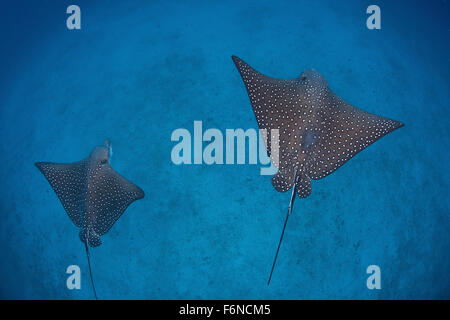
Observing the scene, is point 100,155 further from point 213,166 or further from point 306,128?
point 306,128

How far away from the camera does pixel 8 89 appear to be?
285cm

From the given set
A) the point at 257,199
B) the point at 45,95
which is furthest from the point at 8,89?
the point at 257,199

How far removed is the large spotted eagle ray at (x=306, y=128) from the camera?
6.68 feet

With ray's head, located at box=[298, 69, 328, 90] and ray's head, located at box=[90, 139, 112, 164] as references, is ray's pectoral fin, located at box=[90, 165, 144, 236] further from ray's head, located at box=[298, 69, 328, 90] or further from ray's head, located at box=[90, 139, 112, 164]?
ray's head, located at box=[298, 69, 328, 90]

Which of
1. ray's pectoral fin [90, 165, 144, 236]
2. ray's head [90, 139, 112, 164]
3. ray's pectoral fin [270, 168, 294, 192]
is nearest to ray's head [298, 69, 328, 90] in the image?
ray's pectoral fin [270, 168, 294, 192]

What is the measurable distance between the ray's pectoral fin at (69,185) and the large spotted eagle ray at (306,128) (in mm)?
1276

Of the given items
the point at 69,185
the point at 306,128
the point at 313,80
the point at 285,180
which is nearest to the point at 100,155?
the point at 69,185

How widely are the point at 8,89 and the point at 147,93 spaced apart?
117cm

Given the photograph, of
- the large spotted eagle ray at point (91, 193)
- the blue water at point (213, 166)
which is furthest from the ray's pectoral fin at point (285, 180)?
the large spotted eagle ray at point (91, 193)

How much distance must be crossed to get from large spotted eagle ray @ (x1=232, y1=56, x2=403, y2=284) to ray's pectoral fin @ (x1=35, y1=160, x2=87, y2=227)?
128cm

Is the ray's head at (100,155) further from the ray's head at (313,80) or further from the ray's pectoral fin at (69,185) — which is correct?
the ray's head at (313,80)

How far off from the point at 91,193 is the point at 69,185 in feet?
0.63
